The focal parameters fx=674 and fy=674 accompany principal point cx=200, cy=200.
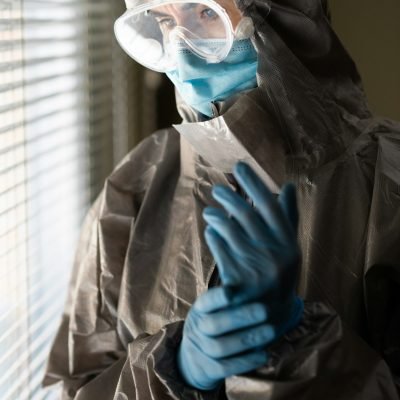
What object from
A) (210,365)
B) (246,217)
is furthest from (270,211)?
(210,365)

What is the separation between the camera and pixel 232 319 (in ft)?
2.98

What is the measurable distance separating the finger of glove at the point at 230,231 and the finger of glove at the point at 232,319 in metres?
0.08

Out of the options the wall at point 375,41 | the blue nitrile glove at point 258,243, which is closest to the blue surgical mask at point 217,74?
the blue nitrile glove at point 258,243

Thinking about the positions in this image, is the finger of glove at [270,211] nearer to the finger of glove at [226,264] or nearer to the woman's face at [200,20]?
the finger of glove at [226,264]

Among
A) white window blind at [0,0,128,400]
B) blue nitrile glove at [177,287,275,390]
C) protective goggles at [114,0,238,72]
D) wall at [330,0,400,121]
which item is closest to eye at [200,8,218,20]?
protective goggles at [114,0,238,72]

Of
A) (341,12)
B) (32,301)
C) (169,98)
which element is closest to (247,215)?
(32,301)

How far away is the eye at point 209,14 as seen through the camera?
1224 millimetres

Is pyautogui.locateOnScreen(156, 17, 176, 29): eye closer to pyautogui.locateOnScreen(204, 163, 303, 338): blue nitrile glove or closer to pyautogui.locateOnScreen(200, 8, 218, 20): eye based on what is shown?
pyautogui.locateOnScreen(200, 8, 218, 20): eye

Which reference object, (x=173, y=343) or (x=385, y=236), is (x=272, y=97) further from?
(x=173, y=343)

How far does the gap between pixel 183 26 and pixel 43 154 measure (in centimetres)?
57

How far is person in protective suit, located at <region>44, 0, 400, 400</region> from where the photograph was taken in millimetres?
917

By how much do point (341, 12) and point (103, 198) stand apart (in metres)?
1.00

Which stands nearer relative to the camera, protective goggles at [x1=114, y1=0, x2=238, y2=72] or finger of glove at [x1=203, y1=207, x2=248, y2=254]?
finger of glove at [x1=203, y1=207, x2=248, y2=254]

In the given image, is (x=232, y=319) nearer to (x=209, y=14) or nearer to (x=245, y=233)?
(x=245, y=233)
